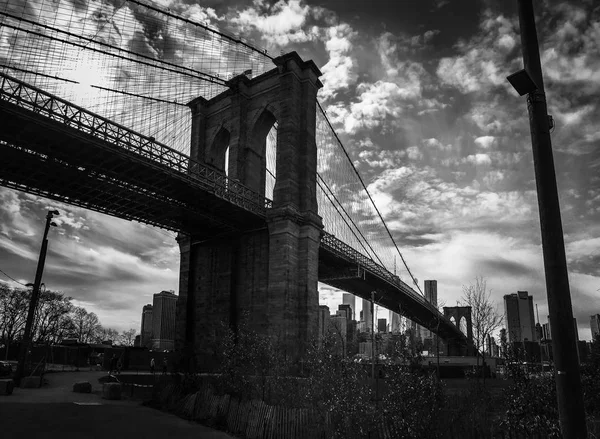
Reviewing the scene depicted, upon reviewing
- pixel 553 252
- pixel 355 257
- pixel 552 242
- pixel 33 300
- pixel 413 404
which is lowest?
pixel 413 404

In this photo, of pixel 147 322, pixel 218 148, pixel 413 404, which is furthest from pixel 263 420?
pixel 147 322

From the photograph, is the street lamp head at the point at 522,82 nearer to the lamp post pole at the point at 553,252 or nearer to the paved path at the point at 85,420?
the lamp post pole at the point at 553,252

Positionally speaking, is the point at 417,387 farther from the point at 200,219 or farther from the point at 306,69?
the point at 306,69

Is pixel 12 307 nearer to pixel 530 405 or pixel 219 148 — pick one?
pixel 219 148

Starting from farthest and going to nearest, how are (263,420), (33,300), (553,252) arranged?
(33,300), (263,420), (553,252)

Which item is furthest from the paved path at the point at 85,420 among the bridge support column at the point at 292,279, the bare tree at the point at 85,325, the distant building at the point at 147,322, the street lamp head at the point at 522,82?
the distant building at the point at 147,322

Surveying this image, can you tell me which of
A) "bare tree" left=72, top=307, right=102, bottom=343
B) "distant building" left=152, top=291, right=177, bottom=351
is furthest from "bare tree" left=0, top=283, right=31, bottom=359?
"distant building" left=152, top=291, right=177, bottom=351

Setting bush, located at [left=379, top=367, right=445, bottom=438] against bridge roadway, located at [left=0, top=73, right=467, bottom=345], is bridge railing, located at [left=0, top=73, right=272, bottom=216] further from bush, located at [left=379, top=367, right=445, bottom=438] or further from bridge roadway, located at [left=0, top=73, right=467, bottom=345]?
bush, located at [left=379, top=367, right=445, bottom=438]
